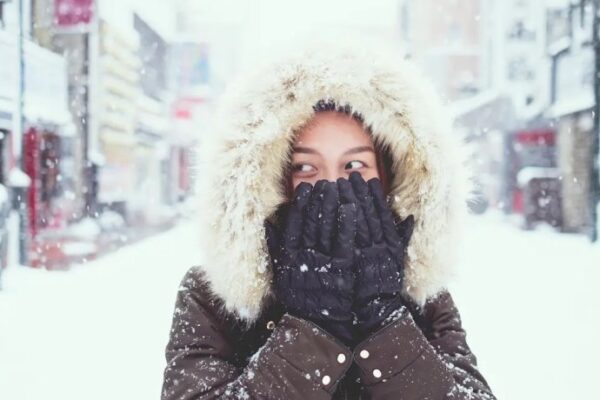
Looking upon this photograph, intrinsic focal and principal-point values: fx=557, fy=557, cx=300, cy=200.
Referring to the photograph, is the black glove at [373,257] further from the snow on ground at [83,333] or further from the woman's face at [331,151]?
the snow on ground at [83,333]

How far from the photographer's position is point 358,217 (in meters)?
1.33

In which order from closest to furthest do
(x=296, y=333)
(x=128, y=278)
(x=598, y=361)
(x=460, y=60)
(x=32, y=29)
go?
(x=296, y=333) → (x=598, y=361) → (x=128, y=278) → (x=32, y=29) → (x=460, y=60)

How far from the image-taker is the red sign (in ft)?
34.3

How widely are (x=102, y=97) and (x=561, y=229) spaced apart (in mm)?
11112

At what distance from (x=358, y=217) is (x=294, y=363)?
1.21 feet

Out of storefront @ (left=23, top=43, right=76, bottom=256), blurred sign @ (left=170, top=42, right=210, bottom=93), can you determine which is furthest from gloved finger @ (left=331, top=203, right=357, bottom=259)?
blurred sign @ (left=170, top=42, right=210, bottom=93)

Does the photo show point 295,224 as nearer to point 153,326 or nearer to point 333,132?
point 333,132

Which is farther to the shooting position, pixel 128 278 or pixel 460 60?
pixel 460 60

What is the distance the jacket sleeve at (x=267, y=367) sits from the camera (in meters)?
1.25

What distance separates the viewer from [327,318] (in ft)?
4.30

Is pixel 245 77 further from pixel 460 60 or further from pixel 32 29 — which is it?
pixel 460 60

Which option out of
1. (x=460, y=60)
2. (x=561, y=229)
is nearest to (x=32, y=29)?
(x=561, y=229)

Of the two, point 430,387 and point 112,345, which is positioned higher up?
point 430,387

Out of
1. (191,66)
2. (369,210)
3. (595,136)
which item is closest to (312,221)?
(369,210)
